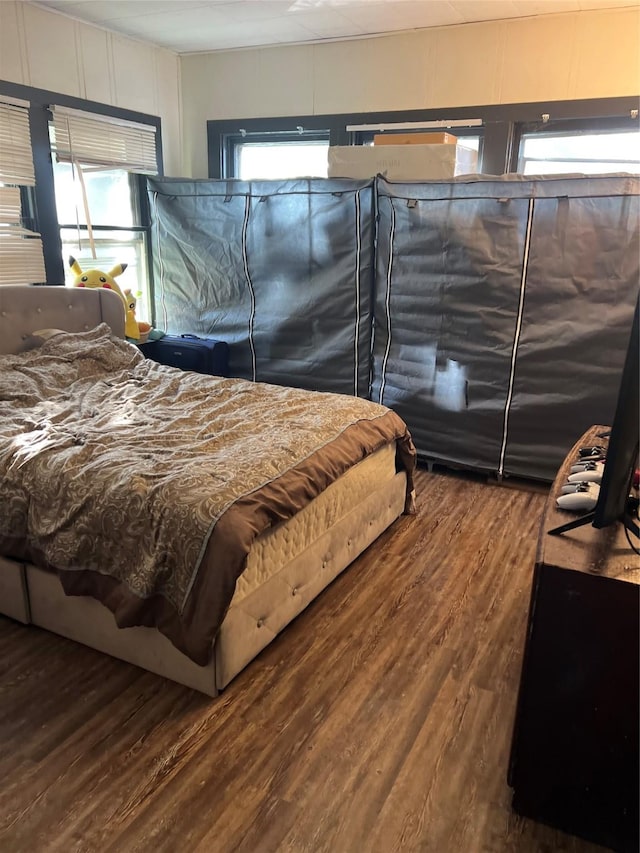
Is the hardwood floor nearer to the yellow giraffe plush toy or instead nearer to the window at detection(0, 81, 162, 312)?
Answer: the yellow giraffe plush toy

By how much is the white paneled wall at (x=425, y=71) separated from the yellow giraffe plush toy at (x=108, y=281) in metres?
1.27

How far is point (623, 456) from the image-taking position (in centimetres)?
153

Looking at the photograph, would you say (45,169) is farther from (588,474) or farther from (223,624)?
(588,474)

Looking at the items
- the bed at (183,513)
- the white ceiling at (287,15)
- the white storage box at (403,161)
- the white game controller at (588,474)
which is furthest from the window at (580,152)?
the white game controller at (588,474)

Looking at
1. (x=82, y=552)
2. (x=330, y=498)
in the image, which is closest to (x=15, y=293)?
(x=82, y=552)

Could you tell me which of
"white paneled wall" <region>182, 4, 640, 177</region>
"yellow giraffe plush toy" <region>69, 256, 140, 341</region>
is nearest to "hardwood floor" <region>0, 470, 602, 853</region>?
"yellow giraffe plush toy" <region>69, 256, 140, 341</region>

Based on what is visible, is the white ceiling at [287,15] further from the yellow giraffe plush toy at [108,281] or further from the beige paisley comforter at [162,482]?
the beige paisley comforter at [162,482]

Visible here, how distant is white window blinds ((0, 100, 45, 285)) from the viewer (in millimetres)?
3578

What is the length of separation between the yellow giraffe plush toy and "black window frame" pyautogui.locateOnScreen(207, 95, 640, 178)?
145 cm

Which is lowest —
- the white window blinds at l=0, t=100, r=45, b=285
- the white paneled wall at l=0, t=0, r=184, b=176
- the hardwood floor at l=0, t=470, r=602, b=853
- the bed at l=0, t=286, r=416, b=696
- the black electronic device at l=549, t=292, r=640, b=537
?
the hardwood floor at l=0, t=470, r=602, b=853

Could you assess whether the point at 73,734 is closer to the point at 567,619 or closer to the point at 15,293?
the point at 567,619

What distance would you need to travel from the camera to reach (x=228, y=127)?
472cm

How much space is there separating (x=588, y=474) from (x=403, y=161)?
8.26 ft

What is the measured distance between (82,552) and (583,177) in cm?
298
